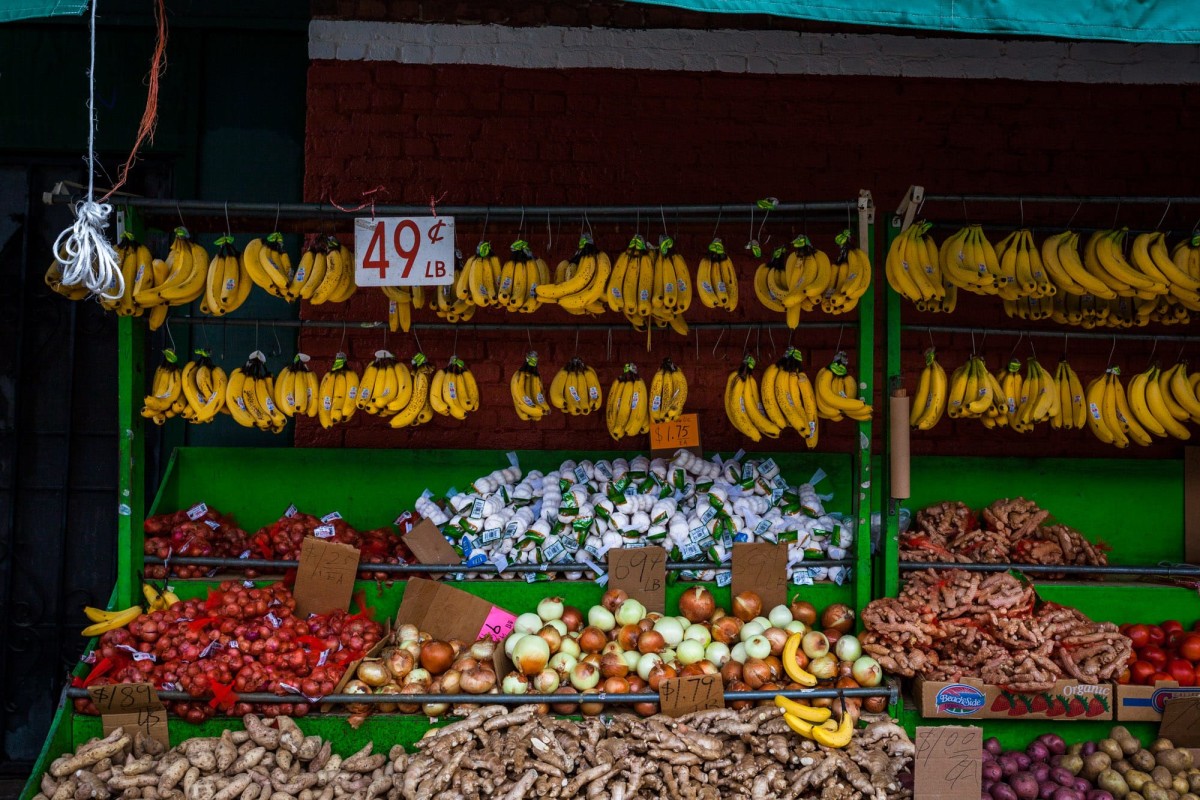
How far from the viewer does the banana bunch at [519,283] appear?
435cm

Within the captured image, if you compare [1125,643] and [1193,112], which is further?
[1193,112]

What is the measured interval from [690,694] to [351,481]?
2382 mm

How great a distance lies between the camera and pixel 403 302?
15.1 feet

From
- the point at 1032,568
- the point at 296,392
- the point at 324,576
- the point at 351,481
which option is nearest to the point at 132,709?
the point at 324,576

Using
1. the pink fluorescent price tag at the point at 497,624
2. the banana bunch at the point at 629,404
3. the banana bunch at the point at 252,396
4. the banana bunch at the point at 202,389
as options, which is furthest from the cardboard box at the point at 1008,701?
the banana bunch at the point at 202,389

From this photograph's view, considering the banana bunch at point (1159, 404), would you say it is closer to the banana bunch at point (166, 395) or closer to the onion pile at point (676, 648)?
the onion pile at point (676, 648)

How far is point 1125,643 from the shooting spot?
4281 mm

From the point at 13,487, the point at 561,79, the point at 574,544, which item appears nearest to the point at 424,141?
the point at 561,79

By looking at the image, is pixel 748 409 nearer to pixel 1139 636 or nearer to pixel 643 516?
pixel 643 516

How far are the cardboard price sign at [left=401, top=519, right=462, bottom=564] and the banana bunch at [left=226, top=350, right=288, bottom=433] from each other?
0.88 m

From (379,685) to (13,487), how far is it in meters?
2.88

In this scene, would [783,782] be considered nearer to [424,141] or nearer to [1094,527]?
[1094,527]

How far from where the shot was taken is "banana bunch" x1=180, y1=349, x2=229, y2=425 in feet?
14.6

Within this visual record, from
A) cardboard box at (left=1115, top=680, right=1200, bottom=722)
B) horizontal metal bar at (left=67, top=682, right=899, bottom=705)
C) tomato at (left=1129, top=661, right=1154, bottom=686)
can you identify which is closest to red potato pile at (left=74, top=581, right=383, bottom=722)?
horizontal metal bar at (left=67, top=682, right=899, bottom=705)
